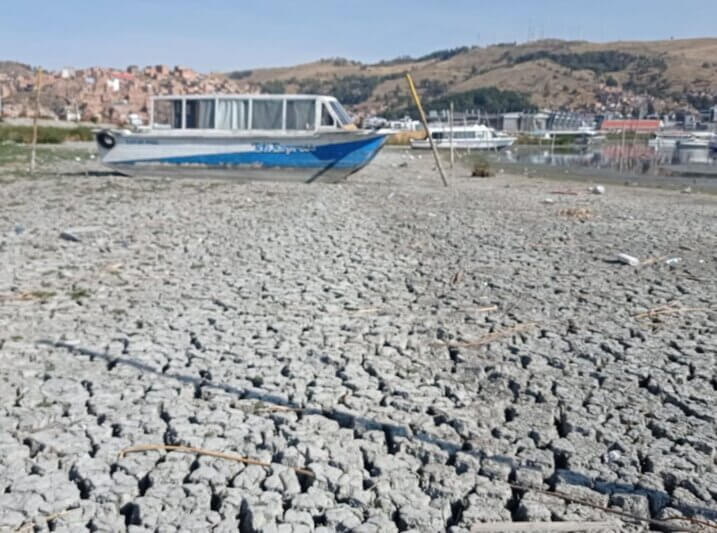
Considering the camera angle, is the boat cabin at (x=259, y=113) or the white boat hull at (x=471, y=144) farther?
the white boat hull at (x=471, y=144)

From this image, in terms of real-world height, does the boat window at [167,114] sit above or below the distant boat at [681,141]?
below

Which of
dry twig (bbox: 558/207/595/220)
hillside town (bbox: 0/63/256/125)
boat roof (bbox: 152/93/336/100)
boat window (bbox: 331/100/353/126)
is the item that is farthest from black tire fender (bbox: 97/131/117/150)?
hillside town (bbox: 0/63/256/125)

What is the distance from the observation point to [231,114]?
17.2 metres

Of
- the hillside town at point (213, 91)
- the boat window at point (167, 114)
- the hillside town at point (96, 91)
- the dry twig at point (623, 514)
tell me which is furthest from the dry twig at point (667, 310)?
the hillside town at point (213, 91)

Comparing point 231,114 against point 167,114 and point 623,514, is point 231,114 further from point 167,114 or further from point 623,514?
point 623,514

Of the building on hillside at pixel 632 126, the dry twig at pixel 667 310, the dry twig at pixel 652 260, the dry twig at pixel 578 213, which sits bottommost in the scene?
the dry twig at pixel 667 310

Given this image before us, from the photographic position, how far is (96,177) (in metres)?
18.4

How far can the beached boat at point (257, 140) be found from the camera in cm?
1692

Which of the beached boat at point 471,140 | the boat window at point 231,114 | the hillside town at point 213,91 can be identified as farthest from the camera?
the hillside town at point 213,91

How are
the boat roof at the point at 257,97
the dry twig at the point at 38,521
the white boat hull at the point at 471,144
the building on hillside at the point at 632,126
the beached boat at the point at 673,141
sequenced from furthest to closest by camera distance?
1. the building on hillside at the point at 632,126
2. the beached boat at the point at 673,141
3. the white boat hull at the point at 471,144
4. the boat roof at the point at 257,97
5. the dry twig at the point at 38,521

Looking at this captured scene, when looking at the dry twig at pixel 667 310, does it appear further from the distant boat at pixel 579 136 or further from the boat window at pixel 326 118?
the distant boat at pixel 579 136

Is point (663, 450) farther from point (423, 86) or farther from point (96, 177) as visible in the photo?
point (423, 86)

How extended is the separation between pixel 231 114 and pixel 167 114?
74.1 inches

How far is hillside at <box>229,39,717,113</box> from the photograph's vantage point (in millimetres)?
122938
